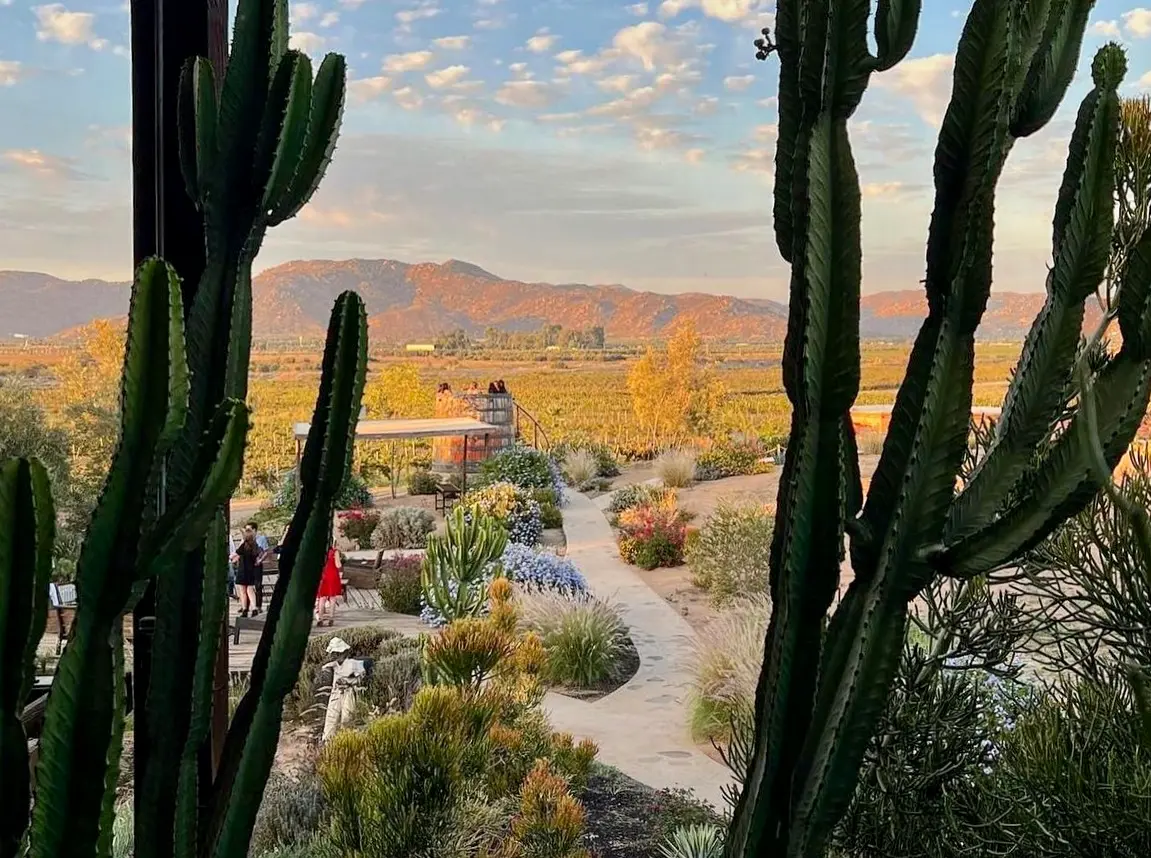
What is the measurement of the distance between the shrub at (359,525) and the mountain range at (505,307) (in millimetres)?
305

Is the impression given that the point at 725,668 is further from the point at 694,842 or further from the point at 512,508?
the point at 512,508

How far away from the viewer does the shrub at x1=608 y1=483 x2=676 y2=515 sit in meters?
1.64

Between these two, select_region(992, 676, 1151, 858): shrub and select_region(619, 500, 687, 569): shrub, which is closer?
select_region(992, 676, 1151, 858): shrub

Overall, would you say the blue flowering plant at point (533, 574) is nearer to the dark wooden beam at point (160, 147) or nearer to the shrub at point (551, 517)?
the shrub at point (551, 517)

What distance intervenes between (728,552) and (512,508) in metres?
0.40

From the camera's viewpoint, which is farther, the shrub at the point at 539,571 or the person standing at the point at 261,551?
the shrub at the point at 539,571

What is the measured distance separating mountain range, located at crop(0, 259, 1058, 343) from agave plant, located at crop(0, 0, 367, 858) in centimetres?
62

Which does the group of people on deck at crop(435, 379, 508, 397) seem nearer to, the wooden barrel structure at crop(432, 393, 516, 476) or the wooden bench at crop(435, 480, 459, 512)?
the wooden barrel structure at crop(432, 393, 516, 476)

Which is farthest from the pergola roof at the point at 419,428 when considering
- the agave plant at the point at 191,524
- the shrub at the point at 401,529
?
the agave plant at the point at 191,524

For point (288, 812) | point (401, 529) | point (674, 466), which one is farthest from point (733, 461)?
point (288, 812)

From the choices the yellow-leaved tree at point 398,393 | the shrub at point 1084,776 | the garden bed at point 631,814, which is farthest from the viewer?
the yellow-leaved tree at point 398,393

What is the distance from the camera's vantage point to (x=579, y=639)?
1.57 metres

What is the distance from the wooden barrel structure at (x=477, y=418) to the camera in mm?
1566

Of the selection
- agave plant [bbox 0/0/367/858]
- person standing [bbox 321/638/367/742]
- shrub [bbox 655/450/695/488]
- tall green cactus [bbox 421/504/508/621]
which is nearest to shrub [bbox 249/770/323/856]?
person standing [bbox 321/638/367/742]
